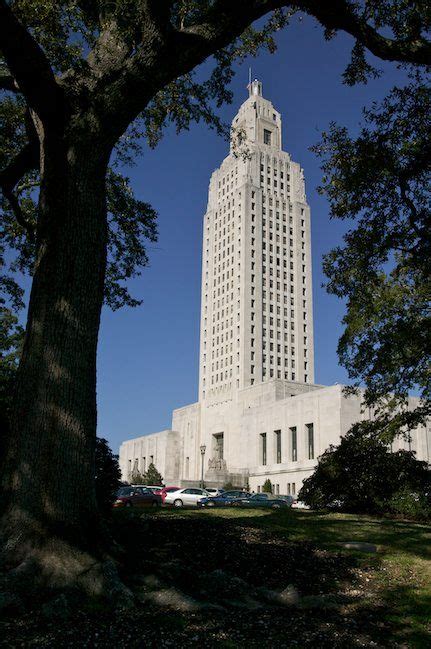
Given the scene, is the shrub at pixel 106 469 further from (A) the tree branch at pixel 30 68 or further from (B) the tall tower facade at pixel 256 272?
(B) the tall tower facade at pixel 256 272

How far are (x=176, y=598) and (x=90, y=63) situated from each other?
6.79 metres

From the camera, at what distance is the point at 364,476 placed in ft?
73.6

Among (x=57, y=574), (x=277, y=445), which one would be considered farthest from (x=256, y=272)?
(x=57, y=574)

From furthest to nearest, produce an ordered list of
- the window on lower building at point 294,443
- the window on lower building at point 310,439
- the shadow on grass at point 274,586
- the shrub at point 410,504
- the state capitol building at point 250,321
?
the state capitol building at point 250,321 < the window on lower building at point 294,443 < the window on lower building at point 310,439 < the shrub at point 410,504 < the shadow on grass at point 274,586

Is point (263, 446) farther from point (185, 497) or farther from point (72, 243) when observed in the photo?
point (72, 243)

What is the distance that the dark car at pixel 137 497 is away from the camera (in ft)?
113

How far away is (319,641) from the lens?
5094mm

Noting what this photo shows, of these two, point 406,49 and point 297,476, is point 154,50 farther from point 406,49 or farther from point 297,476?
point 297,476

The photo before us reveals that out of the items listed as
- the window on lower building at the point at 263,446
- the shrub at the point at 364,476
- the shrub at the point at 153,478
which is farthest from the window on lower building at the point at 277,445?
the shrub at the point at 364,476

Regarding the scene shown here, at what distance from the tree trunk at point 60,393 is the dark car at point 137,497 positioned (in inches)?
1146

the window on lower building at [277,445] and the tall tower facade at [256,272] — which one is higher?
the tall tower facade at [256,272]

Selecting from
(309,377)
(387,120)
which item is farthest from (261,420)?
(387,120)

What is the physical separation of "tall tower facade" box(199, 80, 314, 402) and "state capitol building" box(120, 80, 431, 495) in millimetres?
197

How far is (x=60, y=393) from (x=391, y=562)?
5480 millimetres
